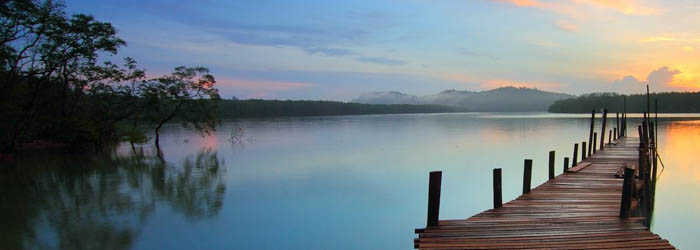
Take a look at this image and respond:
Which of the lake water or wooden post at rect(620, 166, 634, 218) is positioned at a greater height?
wooden post at rect(620, 166, 634, 218)

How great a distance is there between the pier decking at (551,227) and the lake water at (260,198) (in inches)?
134

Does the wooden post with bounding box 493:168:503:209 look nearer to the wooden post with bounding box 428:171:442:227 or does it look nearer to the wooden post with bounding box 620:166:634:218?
the wooden post with bounding box 428:171:442:227

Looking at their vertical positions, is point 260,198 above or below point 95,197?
below

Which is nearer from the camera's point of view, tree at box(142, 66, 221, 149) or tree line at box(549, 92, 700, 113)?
tree at box(142, 66, 221, 149)

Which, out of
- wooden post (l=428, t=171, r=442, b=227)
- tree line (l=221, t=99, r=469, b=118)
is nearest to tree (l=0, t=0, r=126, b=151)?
wooden post (l=428, t=171, r=442, b=227)

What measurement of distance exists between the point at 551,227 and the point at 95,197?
15632 millimetres

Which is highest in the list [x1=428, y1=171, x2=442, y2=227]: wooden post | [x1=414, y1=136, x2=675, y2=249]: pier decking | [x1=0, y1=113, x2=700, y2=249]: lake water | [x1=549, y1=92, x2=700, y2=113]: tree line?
[x1=549, y1=92, x2=700, y2=113]: tree line

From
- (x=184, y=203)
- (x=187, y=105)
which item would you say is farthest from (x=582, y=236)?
(x=187, y=105)

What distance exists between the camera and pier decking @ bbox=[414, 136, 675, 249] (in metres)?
6.55

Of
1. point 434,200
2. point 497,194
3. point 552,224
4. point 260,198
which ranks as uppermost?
point 434,200

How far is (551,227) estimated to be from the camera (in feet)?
24.5

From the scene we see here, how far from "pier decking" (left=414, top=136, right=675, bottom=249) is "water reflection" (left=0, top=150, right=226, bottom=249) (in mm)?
8000

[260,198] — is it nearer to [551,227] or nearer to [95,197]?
[95,197]

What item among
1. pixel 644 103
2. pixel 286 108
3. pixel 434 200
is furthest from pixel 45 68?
pixel 644 103
